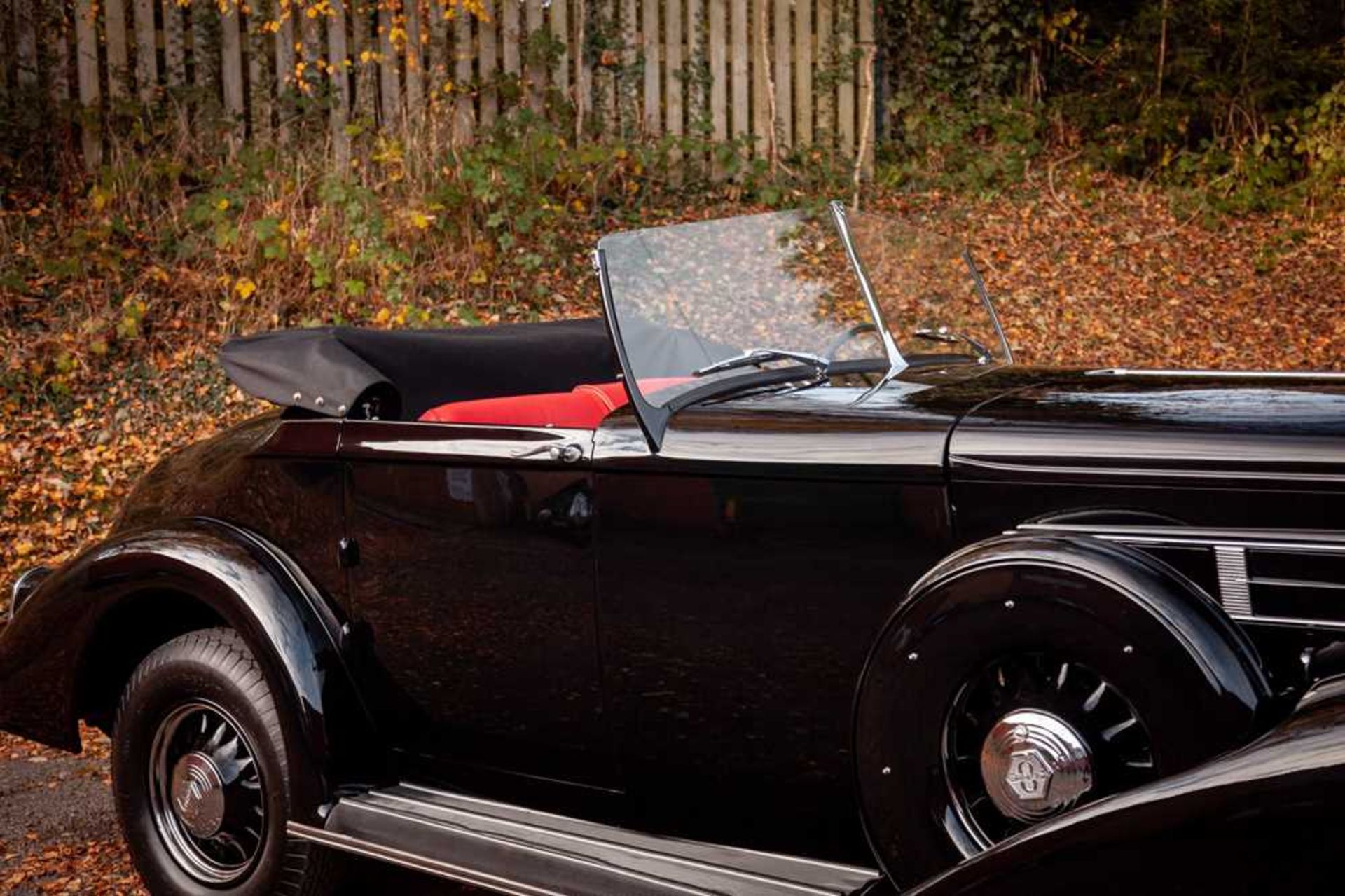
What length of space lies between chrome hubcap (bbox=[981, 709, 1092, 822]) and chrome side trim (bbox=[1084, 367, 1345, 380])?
0.91 metres

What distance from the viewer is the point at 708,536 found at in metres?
2.90

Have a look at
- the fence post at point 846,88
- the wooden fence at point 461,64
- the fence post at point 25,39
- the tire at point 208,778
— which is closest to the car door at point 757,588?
the tire at point 208,778

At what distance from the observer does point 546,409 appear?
3684mm

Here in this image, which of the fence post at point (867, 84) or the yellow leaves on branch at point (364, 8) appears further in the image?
the fence post at point (867, 84)

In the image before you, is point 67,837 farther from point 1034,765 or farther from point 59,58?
point 59,58

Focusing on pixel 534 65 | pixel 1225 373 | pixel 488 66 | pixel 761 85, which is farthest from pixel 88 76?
pixel 1225 373

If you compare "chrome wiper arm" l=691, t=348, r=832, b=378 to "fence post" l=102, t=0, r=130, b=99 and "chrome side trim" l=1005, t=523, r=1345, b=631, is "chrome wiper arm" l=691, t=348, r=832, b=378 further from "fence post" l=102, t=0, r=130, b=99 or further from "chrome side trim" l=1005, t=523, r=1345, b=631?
"fence post" l=102, t=0, r=130, b=99

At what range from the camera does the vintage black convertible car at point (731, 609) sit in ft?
7.54

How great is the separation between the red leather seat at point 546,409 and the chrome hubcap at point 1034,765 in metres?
1.43

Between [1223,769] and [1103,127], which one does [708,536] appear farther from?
[1103,127]

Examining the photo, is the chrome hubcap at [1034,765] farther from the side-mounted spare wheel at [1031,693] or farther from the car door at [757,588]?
the car door at [757,588]

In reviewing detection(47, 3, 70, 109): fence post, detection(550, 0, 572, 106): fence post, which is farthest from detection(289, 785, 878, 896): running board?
detection(550, 0, 572, 106): fence post

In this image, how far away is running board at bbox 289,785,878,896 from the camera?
110 inches

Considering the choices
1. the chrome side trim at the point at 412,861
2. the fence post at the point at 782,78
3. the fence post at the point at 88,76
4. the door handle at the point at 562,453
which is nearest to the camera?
the chrome side trim at the point at 412,861
